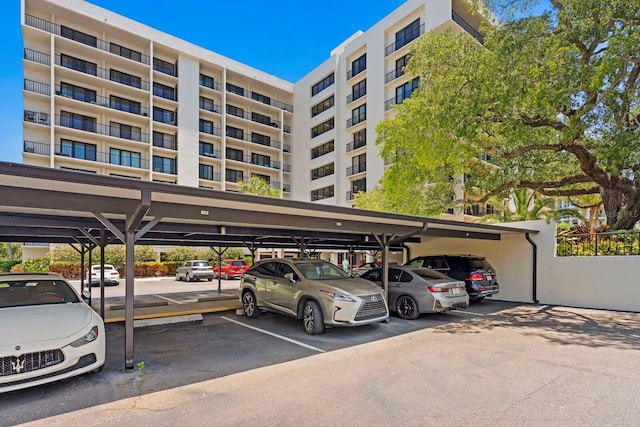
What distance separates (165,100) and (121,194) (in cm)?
3303

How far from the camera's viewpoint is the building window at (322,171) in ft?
125

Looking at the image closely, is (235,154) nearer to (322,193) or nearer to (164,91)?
(164,91)

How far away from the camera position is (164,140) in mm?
35188

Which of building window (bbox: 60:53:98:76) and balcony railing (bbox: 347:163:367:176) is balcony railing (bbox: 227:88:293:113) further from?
balcony railing (bbox: 347:163:367:176)

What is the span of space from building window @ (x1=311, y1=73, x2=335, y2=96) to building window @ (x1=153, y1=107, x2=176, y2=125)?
49.4 ft

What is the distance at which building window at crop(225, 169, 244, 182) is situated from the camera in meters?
39.1

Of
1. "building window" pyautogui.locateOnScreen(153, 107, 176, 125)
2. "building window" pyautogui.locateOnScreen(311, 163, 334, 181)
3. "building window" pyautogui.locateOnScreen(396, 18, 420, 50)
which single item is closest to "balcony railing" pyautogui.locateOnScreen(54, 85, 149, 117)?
"building window" pyautogui.locateOnScreen(153, 107, 176, 125)

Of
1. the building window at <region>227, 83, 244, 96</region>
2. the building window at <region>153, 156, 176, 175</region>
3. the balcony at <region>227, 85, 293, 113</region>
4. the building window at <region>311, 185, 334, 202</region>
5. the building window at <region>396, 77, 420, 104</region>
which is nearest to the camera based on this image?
the building window at <region>396, 77, 420, 104</region>

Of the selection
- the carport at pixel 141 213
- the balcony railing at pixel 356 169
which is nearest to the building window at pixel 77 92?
the balcony railing at pixel 356 169

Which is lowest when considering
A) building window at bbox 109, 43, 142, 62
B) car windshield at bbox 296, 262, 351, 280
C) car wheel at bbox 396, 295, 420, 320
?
car wheel at bbox 396, 295, 420, 320

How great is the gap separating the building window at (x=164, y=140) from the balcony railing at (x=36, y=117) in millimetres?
8150

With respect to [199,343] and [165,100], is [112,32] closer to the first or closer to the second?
[165,100]

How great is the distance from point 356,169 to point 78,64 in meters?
25.3

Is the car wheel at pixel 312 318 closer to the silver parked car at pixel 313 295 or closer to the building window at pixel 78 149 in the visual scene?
the silver parked car at pixel 313 295
